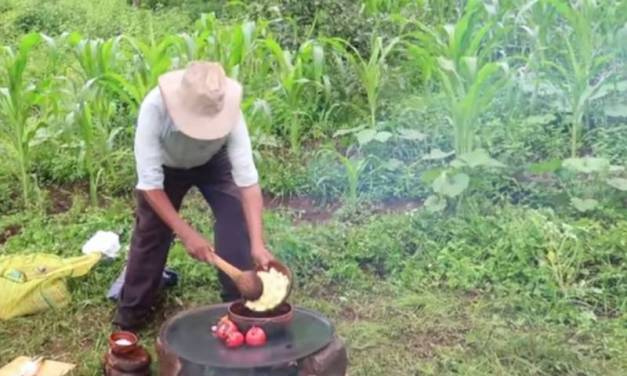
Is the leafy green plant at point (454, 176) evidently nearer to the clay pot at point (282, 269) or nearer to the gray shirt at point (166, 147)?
the gray shirt at point (166, 147)

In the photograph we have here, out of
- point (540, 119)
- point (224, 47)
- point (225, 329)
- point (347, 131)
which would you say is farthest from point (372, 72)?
point (225, 329)

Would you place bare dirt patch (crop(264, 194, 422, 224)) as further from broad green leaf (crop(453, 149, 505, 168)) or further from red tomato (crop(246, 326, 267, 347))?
red tomato (crop(246, 326, 267, 347))

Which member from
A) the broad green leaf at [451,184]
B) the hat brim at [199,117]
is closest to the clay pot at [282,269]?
the hat brim at [199,117]

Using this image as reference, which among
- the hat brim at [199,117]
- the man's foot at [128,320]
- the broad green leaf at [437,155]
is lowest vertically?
the man's foot at [128,320]

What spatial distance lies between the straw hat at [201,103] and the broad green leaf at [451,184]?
66.5 inches

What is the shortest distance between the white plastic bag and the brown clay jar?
1005mm

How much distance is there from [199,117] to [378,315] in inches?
53.1

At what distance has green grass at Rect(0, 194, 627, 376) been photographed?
12.1ft

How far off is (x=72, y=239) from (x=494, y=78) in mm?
2611

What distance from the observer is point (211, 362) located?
2930mm

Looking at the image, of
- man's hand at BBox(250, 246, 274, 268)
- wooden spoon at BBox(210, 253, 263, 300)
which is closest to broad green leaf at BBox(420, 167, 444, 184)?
man's hand at BBox(250, 246, 274, 268)

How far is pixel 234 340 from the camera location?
306 cm

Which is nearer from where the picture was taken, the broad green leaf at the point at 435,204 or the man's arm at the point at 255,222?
the man's arm at the point at 255,222

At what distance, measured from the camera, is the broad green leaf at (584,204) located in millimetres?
4660
